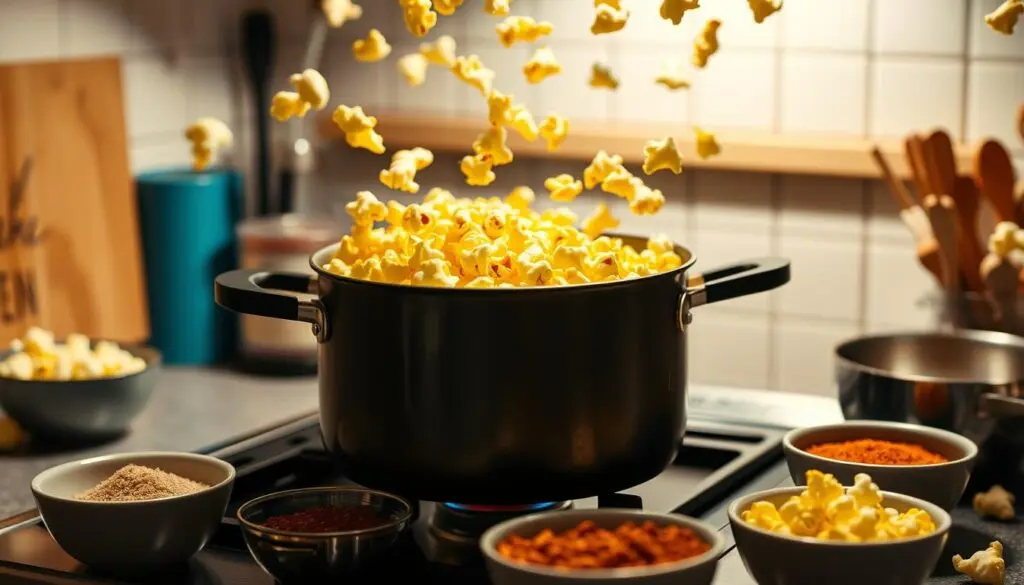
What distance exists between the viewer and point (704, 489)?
1137 mm

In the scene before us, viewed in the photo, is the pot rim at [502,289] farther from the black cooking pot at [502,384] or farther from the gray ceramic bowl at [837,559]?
the gray ceramic bowl at [837,559]

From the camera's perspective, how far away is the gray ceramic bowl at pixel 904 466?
104 centimetres

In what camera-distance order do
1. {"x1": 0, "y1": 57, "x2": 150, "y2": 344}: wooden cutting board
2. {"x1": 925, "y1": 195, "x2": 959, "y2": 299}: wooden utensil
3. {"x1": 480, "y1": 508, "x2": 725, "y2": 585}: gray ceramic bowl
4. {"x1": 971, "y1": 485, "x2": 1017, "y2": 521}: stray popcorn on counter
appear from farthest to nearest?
{"x1": 0, "y1": 57, "x2": 150, "y2": 344}: wooden cutting board
{"x1": 925, "y1": 195, "x2": 959, "y2": 299}: wooden utensil
{"x1": 971, "y1": 485, "x2": 1017, "y2": 521}: stray popcorn on counter
{"x1": 480, "y1": 508, "x2": 725, "y2": 585}: gray ceramic bowl

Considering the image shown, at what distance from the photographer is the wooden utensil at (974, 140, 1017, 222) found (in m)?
1.74

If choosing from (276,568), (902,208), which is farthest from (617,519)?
(902,208)

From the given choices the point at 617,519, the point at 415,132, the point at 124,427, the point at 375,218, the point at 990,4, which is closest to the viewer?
the point at 617,519

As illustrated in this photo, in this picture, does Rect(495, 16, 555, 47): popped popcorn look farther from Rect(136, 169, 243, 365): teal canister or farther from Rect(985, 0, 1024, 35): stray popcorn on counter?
Rect(136, 169, 243, 365): teal canister

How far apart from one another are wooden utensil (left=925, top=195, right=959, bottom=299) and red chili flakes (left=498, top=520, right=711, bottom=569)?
3.01ft

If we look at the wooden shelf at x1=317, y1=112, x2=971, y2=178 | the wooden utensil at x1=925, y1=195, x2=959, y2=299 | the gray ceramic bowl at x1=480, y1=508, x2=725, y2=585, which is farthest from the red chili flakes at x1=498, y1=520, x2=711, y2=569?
the wooden shelf at x1=317, y1=112, x2=971, y2=178

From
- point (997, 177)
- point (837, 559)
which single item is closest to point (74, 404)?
point (837, 559)

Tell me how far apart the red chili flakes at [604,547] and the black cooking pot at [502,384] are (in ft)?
0.33

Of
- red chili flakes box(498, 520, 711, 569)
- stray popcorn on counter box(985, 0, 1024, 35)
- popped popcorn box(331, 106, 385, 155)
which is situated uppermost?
stray popcorn on counter box(985, 0, 1024, 35)

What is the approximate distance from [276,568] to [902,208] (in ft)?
3.84

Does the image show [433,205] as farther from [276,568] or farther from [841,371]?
[841,371]
